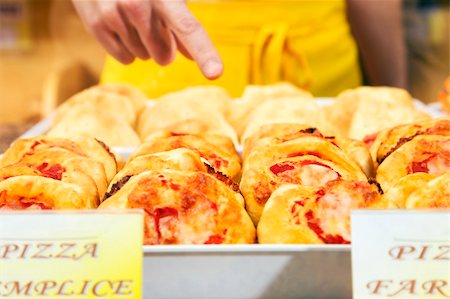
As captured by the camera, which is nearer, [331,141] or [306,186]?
[306,186]

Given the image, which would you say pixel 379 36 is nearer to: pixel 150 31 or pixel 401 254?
pixel 150 31

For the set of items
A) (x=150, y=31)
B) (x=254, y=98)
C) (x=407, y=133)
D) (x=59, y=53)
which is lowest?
(x=59, y=53)

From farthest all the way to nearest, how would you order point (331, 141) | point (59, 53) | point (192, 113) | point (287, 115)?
point (59, 53)
point (192, 113)
point (287, 115)
point (331, 141)

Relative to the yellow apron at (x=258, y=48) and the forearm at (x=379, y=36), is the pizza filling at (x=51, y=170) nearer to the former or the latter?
the yellow apron at (x=258, y=48)

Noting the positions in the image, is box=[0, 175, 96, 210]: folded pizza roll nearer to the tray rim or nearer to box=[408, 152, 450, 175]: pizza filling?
the tray rim

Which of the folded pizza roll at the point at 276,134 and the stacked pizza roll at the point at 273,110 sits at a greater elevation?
the folded pizza roll at the point at 276,134

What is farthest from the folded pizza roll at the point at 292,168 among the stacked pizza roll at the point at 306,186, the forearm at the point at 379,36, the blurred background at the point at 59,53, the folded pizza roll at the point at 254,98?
the blurred background at the point at 59,53

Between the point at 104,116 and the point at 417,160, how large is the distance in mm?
674

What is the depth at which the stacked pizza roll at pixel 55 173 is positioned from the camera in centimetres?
79

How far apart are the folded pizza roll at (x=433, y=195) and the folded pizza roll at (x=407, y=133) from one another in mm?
176

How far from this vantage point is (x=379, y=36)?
243 centimetres

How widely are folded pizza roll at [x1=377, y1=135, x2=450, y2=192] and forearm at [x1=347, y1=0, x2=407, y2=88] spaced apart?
155 centimetres

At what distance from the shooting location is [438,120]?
987mm

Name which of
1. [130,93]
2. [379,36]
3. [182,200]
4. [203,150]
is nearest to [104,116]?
[130,93]
